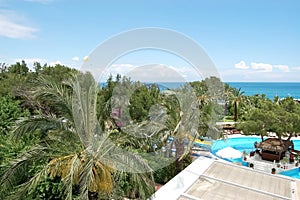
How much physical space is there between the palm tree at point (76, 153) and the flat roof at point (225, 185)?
2106 millimetres

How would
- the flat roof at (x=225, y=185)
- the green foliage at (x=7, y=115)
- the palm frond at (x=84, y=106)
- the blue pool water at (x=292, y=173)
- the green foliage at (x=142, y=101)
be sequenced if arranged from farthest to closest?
the green foliage at (x=142, y=101), the blue pool water at (x=292, y=173), the green foliage at (x=7, y=115), the flat roof at (x=225, y=185), the palm frond at (x=84, y=106)

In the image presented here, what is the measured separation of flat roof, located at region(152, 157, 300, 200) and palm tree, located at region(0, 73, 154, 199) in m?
2.11

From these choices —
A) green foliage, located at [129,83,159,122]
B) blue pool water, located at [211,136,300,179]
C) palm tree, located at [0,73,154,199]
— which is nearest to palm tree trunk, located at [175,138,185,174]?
green foliage, located at [129,83,159,122]

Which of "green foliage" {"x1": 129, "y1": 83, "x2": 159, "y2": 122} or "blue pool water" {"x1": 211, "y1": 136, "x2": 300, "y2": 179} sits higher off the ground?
"green foliage" {"x1": 129, "y1": 83, "x2": 159, "y2": 122}

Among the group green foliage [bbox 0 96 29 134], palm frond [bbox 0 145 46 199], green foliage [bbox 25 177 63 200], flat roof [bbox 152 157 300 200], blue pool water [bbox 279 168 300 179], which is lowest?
blue pool water [bbox 279 168 300 179]

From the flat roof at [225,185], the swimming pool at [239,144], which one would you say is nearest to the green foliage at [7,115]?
the flat roof at [225,185]

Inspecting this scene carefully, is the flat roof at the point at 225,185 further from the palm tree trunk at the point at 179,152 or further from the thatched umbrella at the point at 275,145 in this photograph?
the thatched umbrella at the point at 275,145

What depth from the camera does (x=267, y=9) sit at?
1945 cm

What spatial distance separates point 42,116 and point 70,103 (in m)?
0.91

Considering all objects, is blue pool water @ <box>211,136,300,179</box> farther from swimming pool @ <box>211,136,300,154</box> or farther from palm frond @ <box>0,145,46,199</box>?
palm frond @ <box>0,145,46,199</box>

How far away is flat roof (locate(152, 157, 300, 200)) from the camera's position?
29.0 ft

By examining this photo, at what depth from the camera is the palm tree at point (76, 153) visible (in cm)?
639

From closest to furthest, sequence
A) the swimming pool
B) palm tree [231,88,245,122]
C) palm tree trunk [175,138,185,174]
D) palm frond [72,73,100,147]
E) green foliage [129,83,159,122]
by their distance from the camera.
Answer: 1. palm frond [72,73,100,147]
2. palm tree trunk [175,138,185,174]
3. green foliage [129,83,159,122]
4. the swimming pool
5. palm tree [231,88,245,122]

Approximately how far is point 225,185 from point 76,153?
Result: 6.15 metres
